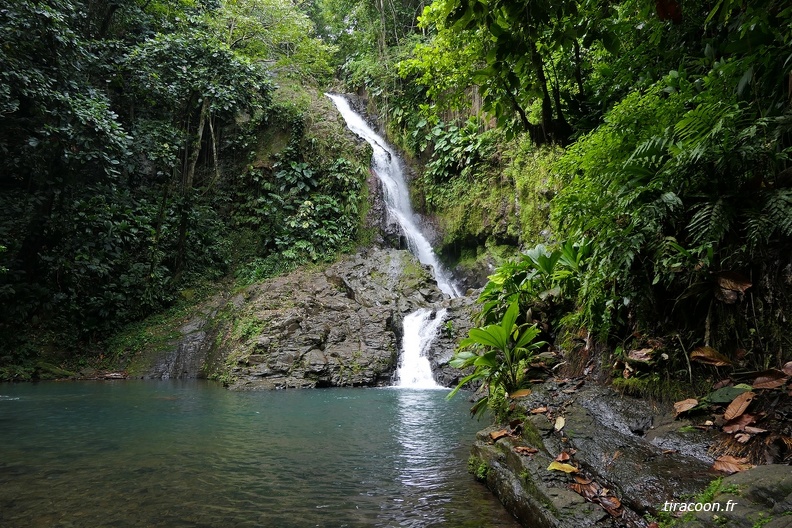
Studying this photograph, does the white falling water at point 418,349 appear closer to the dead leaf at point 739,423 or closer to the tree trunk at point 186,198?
the dead leaf at point 739,423

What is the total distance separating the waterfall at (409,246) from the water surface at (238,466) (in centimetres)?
348

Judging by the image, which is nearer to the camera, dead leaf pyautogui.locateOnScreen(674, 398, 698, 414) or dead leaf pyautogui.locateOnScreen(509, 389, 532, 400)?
dead leaf pyautogui.locateOnScreen(674, 398, 698, 414)

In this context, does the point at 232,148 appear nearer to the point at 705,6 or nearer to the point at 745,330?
the point at 705,6

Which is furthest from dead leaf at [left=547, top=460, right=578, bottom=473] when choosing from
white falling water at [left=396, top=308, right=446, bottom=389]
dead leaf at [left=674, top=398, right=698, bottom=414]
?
white falling water at [left=396, top=308, right=446, bottom=389]

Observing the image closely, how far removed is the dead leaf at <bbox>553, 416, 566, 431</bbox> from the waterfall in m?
7.23

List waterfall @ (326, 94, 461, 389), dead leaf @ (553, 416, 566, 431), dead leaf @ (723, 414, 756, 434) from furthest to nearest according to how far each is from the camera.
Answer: waterfall @ (326, 94, 461, 389) < dead leaf @ (553, 416, 566, 431) < dead leaf @ (723, 414, 756, 434)

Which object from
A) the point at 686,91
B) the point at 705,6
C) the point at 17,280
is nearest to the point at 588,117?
the point at 705,6

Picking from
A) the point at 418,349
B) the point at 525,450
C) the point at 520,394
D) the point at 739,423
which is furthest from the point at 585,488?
the point at 418,349

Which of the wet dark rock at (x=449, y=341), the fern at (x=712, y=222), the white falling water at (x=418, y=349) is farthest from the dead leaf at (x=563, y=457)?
the white falling water at (x=418, y=349)

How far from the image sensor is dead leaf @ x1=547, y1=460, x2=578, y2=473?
2.73m

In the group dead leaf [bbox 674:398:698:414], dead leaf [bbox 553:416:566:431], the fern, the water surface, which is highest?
the fern

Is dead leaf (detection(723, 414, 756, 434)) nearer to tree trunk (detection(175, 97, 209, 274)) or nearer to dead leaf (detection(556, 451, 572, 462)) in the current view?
dead leaf (detection(556, 451, 572, 462))

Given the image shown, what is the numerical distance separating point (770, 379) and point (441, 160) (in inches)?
570

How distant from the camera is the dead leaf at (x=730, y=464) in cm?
214
